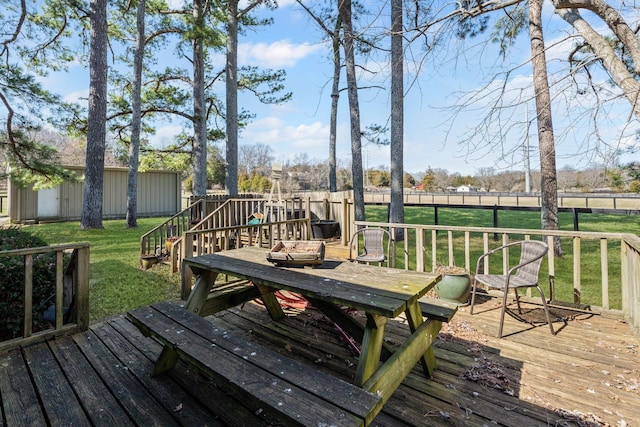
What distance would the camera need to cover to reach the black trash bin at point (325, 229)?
20.7 ft

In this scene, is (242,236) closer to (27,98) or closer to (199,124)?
(27,98)

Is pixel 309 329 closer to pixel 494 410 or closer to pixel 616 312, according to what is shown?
pixel 494 410

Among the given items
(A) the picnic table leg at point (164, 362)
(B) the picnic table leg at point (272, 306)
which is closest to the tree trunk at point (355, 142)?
(B) the picnic table leg at point (272, 306)

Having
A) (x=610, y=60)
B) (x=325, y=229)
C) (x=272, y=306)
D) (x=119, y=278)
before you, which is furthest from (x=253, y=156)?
(x=610, y=60)

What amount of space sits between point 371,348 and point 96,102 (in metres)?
10.5

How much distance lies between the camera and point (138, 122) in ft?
36.6

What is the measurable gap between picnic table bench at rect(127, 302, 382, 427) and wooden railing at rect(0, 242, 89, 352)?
1.20 m

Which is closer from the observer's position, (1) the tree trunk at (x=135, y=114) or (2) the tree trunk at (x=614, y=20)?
(2) the tree trunk at (x=614, y=20)

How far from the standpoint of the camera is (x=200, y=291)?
8.45ft

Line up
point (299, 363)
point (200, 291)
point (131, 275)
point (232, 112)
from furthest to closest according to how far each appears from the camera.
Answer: point (232, 112), point (131, 275), point (200, 291), point (299, 363)

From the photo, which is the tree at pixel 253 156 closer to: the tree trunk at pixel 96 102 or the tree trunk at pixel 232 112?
the tree trunk at pixel 232 112

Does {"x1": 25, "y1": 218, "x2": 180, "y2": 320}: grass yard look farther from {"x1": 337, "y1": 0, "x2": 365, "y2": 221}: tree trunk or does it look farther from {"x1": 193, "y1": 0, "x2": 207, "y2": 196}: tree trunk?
{"x1": 337, "y1": 0, "x2": 365, "y2": 221}: tree trunk

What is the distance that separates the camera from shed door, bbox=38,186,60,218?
1242 cm

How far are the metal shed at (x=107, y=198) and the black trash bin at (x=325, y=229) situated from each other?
10190 mm
